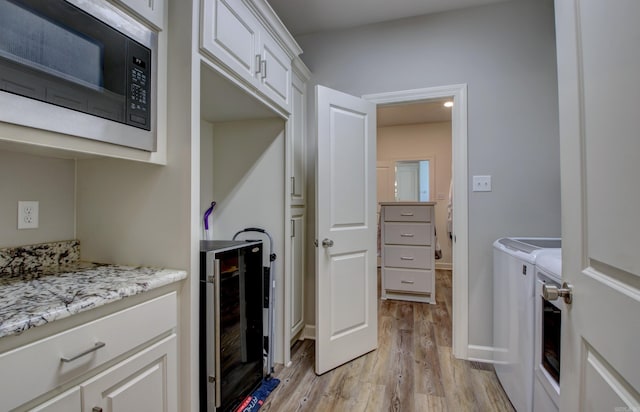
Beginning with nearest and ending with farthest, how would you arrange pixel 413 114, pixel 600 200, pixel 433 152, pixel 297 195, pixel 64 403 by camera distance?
pixel 600 200, pixel 64 403, pixel 297 195, pixel 413 114, pixel 433 152

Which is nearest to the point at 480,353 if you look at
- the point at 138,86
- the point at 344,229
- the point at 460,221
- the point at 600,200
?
the point at 460,221

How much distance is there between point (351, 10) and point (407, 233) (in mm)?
2382

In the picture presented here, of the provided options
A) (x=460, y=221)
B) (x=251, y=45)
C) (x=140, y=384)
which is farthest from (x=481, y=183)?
(x=140, y=384)

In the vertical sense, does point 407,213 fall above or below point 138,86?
below

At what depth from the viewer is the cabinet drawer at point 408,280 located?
136 inches

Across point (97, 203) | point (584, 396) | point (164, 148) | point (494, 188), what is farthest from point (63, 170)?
point (494, 188)

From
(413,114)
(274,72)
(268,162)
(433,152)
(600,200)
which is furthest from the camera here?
(433,152)

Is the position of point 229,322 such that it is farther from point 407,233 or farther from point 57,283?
point 407,233

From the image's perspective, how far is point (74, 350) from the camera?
791 millimetres

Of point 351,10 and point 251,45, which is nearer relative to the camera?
point 251,45

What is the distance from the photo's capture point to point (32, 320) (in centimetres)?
69

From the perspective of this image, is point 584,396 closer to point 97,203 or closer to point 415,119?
point 97,203

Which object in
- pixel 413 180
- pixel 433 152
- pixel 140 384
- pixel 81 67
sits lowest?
pixel 140 384

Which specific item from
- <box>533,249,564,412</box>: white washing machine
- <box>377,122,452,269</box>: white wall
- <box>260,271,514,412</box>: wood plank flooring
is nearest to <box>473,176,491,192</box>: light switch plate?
<box>533,249,564,412</box>: white washing machine
